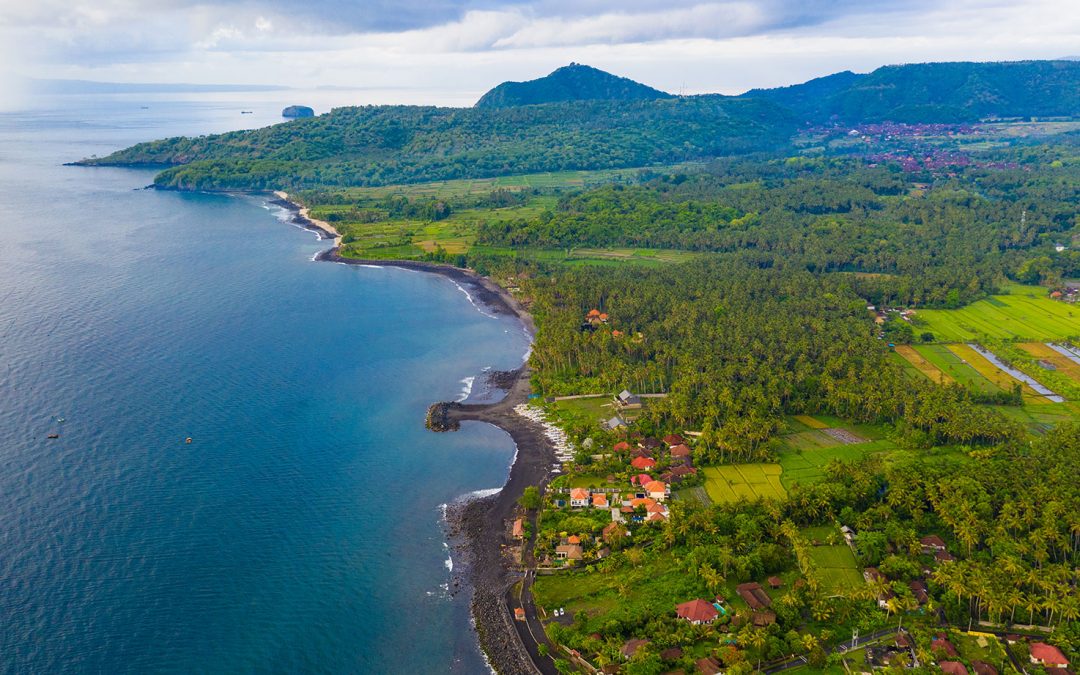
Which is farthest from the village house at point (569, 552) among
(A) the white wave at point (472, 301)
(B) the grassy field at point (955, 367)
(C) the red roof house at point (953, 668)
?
(A) the white wave at point (472, 301)

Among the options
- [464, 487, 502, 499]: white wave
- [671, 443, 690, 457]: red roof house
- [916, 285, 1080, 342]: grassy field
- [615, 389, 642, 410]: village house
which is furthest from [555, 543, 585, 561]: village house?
[916, 285, 1080, 342]: grassy field

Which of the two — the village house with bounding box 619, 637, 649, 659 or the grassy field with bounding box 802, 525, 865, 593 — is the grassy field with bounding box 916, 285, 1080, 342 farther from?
→ the village house with bounding box 619, 637, 649, 659

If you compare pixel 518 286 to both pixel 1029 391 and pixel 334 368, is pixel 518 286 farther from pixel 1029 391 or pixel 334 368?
pixel 1029 391

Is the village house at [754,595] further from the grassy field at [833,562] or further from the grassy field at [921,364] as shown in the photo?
the grassy field at [921,364]

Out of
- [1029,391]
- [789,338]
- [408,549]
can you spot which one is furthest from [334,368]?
[1029,391]

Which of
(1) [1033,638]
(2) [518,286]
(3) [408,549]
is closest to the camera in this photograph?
(1) [1033,638]

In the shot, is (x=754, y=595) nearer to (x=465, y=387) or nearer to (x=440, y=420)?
(x=440, y=420)
